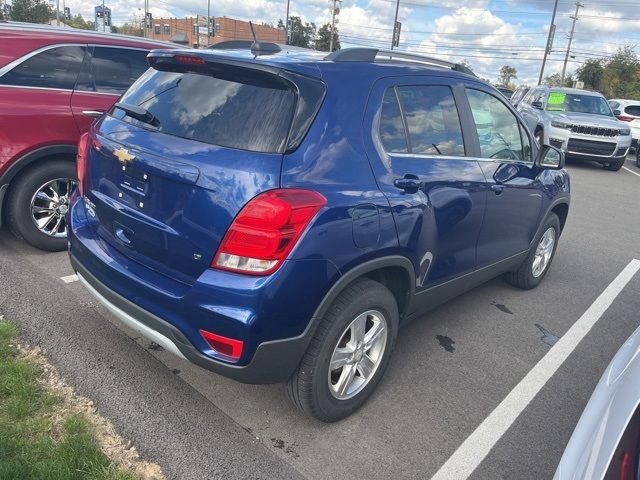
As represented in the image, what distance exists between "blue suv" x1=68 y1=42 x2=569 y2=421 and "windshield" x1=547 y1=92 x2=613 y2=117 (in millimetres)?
12225

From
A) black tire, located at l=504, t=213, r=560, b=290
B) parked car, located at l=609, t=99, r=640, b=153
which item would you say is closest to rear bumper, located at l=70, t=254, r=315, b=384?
black tire, located at l=504, t=213, r=560, b=290

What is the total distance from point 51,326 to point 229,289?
187 cm

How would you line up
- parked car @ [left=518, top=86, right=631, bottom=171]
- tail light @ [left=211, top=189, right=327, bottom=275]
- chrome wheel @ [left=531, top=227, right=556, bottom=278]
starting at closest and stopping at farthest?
tail light @ [left=211, top=189, right=327, bottom=275] → chrome wheel @ [left=531, top=227, right=556, bottom=278] → parked car @ [left=518, top=86, right=631, bottom=171]

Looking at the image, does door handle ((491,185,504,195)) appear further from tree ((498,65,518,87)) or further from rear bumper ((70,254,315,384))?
tree ((498,65,518,87))

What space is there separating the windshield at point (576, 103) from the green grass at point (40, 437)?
1418 centimetres

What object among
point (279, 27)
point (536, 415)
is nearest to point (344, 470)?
point (536, 415)

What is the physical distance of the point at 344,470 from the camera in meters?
2.59

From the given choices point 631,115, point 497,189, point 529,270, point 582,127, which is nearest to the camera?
point 497,189

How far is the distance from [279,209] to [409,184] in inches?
36.3

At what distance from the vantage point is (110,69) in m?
5.14

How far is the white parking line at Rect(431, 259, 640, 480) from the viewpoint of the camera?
8.92 ft

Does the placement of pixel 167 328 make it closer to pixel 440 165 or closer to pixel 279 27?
pixel 440 165

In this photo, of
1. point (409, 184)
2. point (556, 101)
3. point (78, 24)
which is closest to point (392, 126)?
point (409, 184)

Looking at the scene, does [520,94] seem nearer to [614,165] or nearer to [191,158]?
[614,165]
